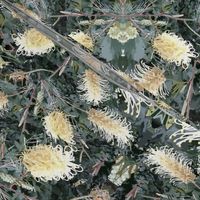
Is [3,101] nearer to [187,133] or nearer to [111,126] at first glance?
[111,126]

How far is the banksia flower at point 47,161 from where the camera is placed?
158 cm

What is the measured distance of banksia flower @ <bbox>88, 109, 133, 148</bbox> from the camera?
5.17ft

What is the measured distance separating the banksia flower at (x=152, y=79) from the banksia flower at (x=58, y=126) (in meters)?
0.20

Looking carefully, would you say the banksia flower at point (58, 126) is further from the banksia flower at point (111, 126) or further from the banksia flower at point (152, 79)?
the banksia flower at point (152, 79)

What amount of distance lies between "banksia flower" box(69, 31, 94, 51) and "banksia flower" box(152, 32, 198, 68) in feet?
0.52

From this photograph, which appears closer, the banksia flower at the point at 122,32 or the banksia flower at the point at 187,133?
the banksia flower at the point at 187,133

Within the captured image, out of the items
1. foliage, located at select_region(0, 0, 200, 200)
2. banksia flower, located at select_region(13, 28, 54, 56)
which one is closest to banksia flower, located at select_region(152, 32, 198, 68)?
foliage, located at select_region(0, 0, 200, 200)

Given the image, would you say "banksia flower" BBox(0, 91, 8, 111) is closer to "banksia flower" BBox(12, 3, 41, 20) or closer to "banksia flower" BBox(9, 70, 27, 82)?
"banksia flower" BBox(9, 70, 27, 82)

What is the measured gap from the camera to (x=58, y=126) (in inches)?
62.1

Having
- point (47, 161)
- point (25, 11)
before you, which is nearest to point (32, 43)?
point (25, 11)

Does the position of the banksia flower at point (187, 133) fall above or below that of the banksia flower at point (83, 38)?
below

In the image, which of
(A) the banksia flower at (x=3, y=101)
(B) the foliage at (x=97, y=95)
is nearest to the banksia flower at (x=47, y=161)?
(B) the foliage at (x=97, y=95)

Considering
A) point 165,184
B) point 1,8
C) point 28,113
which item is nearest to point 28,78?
point 28,113

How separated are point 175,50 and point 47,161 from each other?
410 mm
